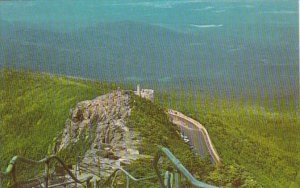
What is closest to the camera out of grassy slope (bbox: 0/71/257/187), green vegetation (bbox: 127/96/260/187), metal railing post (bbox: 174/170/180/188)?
metal railing post (bbox: 174/170/180/188)

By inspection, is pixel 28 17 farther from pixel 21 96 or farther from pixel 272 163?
pixel 272 163

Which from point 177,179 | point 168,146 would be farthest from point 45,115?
point 177,179

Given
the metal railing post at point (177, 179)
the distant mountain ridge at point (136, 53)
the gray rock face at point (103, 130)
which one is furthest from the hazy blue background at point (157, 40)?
the metal railing post at point (177, 179)

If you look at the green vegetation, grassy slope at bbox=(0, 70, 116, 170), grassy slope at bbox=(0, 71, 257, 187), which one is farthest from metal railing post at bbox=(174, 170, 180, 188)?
grassy slope at bbox=(0, 70, 116, 170)

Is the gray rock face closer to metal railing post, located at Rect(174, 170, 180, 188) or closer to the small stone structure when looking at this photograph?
the small stone structure

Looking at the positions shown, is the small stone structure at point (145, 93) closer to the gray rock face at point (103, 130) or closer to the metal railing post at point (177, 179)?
the gray rock face at point (103, 130)
